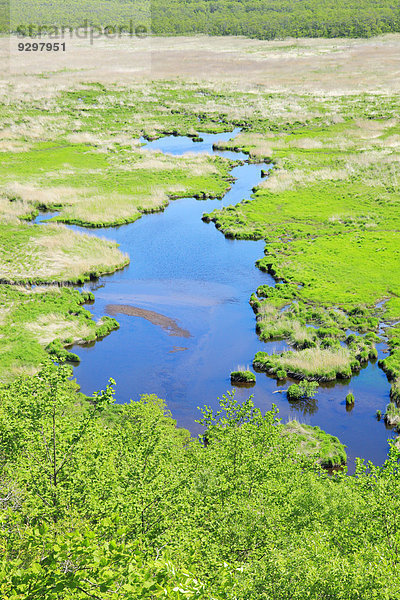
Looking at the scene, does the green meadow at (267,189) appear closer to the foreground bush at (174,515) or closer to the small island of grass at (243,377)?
the small island of grass at (243,377)

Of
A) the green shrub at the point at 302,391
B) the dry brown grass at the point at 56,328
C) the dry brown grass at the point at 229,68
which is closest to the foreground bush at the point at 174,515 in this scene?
the green shrub at the point at 302,391

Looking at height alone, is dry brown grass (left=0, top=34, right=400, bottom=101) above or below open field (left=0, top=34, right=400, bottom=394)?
above

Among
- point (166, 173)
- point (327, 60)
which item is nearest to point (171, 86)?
point (327, 60)

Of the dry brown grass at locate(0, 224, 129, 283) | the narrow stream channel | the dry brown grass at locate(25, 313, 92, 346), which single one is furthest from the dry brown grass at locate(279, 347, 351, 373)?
the dry brown grass at locate(0, 224, 129, 283)

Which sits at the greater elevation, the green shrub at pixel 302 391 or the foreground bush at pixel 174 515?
the foreground bush at pixel 174 515

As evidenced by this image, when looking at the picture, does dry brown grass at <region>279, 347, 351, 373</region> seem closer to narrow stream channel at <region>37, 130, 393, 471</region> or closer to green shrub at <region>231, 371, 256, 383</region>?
narrow stream channel at <region>37, 130, 393, 471</region>

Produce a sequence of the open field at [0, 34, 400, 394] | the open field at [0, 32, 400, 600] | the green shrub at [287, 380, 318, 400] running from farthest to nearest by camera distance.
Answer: the open field at [0, 34, 400, 394] < the green shrub at [287, 380, 318, 400] < the open field at [0, 32, 400, 600]

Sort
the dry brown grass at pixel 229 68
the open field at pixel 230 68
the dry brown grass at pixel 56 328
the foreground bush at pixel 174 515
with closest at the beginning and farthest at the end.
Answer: the foreground bush at pixel 174 515 → the dry brown grass at pixel 56 328 → the dry brown grass at pixel 229 68 → the open field at pixel 230 68

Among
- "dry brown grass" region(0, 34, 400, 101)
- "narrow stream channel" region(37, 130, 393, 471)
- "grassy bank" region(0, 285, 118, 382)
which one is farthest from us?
"dry brown grass" region(0, 34, 400, 101)
